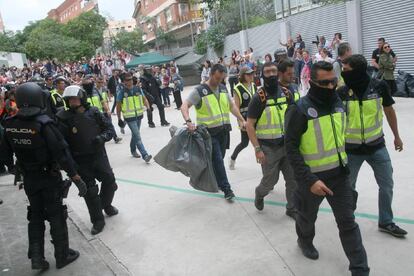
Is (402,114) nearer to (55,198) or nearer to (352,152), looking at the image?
(352,152)

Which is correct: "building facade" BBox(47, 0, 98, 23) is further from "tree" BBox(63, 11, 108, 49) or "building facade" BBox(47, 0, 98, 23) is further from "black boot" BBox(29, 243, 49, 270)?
"black boot" BBox(29, 243, 49, 270)

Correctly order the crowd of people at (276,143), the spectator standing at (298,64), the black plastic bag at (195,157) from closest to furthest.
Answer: the crowd of people at (276,143) < the black plastic bag at (195,157) < the spectator standing at (298,64)

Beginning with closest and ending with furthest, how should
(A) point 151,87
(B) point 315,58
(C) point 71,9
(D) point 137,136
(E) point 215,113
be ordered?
1. (E) point 215,113
2. (D) point 137,136
3. (A) point 151,87
4. (B) point 315,58
5. (C) point 71,9

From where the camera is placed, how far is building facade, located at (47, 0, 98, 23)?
86588mm

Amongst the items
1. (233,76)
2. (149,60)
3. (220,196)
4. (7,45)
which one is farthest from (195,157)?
(7,45)

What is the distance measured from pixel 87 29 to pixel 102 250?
56.2 metres

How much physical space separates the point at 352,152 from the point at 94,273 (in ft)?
9.06

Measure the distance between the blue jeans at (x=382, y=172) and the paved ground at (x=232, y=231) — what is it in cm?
22

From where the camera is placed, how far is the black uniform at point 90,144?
190 inches

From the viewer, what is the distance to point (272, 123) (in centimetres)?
457

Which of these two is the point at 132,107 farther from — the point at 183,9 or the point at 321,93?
the point at 183,9

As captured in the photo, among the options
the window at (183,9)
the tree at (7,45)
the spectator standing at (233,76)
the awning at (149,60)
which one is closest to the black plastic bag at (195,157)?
the spectator standing at (233,76)

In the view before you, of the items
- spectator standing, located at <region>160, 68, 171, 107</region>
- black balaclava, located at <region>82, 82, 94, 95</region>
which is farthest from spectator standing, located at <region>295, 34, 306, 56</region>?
black balaclava, located at <region>82, 82, 94, 95</region>

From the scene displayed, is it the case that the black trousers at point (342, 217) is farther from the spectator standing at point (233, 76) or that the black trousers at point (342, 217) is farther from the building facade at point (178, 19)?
the building facade at point (178, 19)
